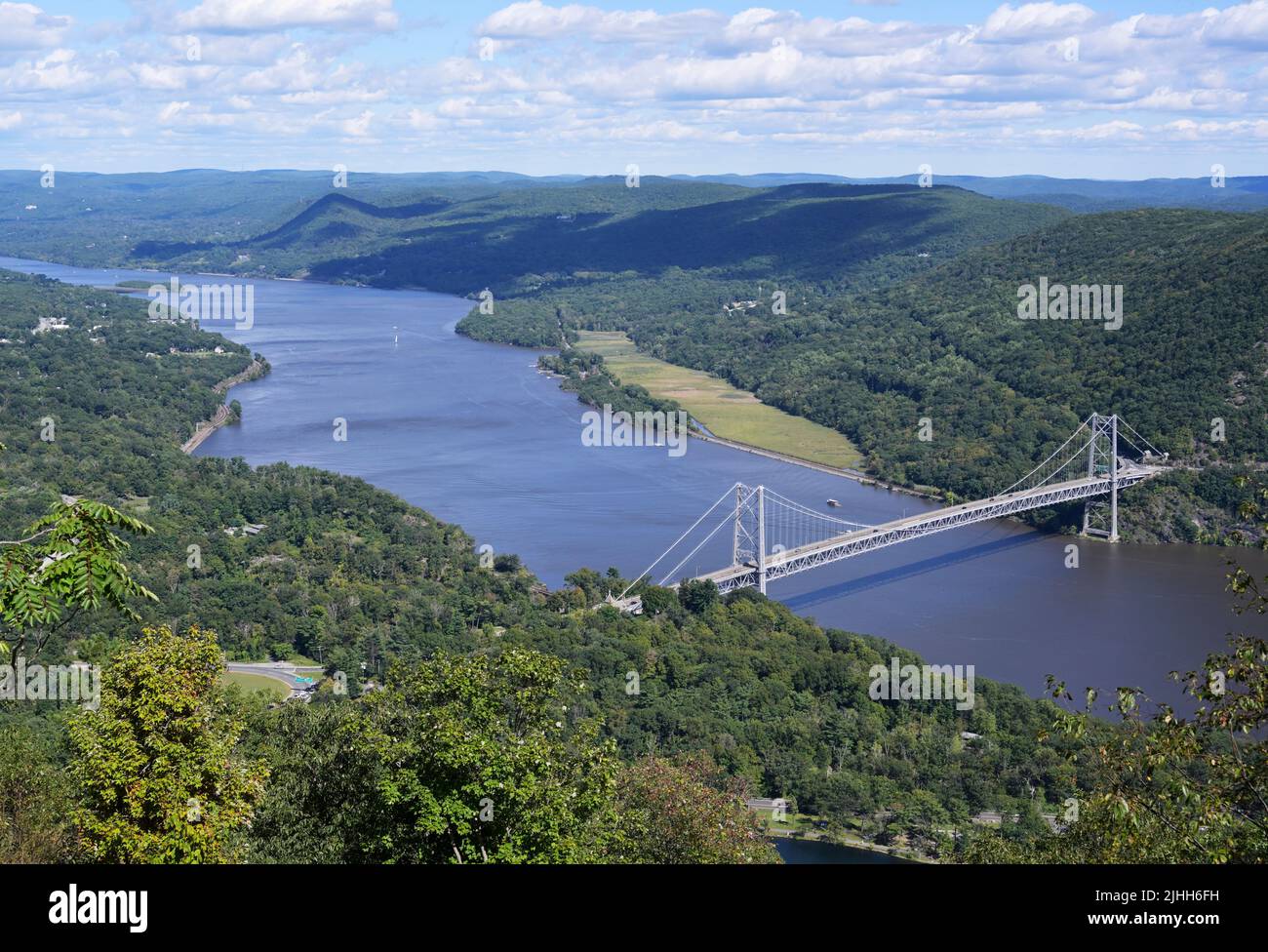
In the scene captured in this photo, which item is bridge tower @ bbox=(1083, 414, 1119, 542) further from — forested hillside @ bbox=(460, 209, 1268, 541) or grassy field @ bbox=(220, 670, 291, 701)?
grassy field @ bbox=(220, 670, 291, 701)

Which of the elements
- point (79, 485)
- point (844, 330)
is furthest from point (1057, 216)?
point (79, 485)

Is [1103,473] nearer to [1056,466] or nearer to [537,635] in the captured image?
[1056,466]

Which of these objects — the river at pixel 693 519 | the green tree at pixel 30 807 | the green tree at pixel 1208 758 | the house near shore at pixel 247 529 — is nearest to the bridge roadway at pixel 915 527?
the river at pixel 693 519

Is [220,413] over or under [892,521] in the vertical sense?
over

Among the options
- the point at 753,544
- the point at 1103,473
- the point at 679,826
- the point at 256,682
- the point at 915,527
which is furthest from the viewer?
the point at 1103,473

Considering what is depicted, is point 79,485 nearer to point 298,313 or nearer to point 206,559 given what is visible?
point 206,559

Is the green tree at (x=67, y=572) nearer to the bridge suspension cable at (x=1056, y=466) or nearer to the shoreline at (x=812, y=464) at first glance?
the bridge suspension cable at (x=1056, y=466)

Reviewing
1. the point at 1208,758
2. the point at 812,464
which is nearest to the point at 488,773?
the point at 1208,758
